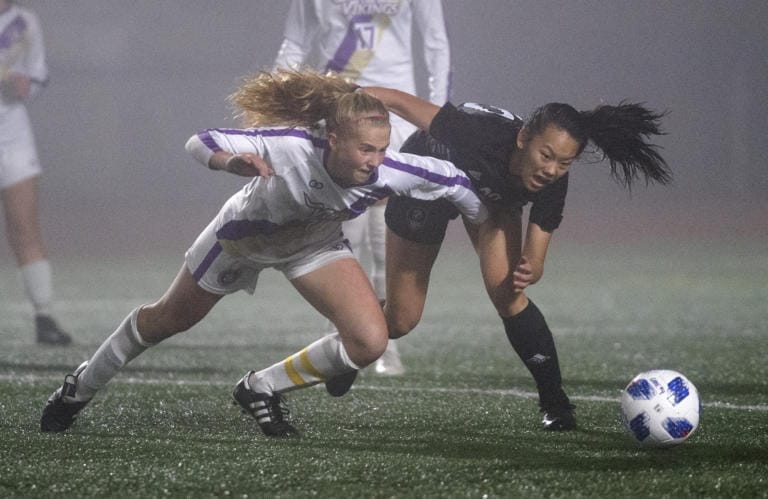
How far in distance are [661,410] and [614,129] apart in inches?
37.4

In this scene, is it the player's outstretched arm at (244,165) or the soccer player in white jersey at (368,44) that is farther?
the soccer player in white jersey at (368,44)

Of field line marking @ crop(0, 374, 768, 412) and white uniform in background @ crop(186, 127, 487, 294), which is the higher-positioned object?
white uniform in background @ crop(186, 127, 487, 294)

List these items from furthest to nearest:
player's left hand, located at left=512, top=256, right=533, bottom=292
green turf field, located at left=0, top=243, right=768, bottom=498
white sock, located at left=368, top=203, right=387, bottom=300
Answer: white sock, located at left=368, top=203, right=387, bottom=300
player's left hand, located at left=512, top=256, right=533, bottom=292
green turf field, located at left=0, top=243, right=768, bottom=498

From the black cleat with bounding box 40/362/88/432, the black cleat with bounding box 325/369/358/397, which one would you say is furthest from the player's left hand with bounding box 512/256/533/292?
the black cleat with bounding box 40/362/88/432

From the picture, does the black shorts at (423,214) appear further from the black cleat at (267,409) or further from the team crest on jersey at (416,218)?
the black cleat at (267,409)

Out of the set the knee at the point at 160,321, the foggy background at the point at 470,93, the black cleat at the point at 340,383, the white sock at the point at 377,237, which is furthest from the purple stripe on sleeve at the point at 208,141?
the foggy background at the point at 470,93

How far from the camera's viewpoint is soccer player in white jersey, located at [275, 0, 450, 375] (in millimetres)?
6023

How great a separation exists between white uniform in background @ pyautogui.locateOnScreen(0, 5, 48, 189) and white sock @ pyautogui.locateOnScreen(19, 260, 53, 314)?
52cm

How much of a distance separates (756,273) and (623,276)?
1.36 meters

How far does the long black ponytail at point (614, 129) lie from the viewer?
3.93 meters

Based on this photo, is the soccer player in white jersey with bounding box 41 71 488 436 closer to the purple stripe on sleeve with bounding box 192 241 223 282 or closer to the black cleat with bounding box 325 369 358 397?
the purple stripe on sleeve with bounding box 192 241 223 282

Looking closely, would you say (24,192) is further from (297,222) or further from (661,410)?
(661,410)

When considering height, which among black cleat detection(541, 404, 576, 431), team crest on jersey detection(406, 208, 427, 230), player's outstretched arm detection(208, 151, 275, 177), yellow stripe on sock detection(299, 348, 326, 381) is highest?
player's outstretched arm detection(208, 151, 275, 177)

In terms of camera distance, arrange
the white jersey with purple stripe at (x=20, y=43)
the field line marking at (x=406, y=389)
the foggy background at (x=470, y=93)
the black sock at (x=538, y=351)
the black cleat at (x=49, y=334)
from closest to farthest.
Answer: the black sock at (x=538, y=351) → the field line marking at (x=406, y=389) → the black cleat at (x=49, y=334) → the white jersey with purple stripe at (x=20, y=43) → the foggy background at (x=470, y=93)
